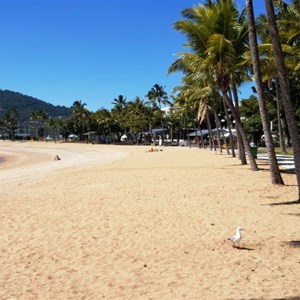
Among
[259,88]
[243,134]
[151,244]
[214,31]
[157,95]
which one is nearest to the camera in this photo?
[151,244]

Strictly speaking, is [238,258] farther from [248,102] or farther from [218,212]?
[248,102]

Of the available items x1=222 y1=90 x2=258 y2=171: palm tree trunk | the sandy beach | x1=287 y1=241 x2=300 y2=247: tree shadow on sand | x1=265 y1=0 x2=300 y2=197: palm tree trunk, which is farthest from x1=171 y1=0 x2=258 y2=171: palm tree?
x1=287 y1=241 x2=300 y2=247: tree shadow on sand

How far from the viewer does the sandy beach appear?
5.53 metres

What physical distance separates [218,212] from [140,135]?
290 ft

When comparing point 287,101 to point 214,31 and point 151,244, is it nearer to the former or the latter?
point 151,244

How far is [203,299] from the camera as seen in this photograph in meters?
5.07

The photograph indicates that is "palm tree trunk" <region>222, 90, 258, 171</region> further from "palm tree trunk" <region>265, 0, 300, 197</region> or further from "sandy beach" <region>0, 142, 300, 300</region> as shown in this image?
"palm tree trunk" <region>265, 0, 300, 197</region>

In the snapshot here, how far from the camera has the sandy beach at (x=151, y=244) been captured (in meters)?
5.53

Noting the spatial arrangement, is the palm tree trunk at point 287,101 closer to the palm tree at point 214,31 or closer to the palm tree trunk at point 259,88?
the palm tree trunk at point 259,88

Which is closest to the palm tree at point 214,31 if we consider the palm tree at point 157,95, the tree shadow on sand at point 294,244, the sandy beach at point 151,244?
the sandy beach at point 151,244

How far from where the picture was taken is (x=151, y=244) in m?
7.57

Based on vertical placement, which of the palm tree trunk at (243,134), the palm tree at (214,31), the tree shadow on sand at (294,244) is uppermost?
the palm tree at (214,31)

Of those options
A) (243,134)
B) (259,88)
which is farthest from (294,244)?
(243,134)

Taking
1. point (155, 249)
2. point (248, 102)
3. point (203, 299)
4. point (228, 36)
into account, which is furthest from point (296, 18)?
point (248, 102)
